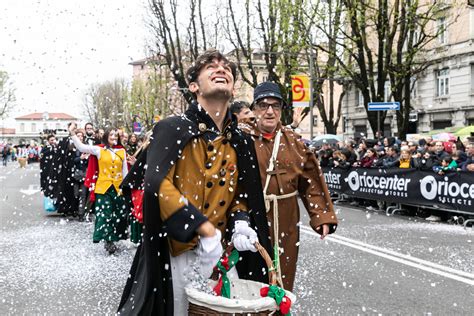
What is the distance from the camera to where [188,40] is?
37219 mm

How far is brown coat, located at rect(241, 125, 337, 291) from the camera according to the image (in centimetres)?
390

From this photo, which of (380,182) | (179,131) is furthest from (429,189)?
(179,131)

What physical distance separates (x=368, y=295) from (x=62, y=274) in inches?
139

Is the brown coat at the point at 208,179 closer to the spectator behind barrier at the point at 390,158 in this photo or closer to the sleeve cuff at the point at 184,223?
the sleeve cuff at the point at 184,223

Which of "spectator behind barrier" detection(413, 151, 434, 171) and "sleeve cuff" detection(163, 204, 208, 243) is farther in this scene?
"spectator behind barrier" detection(413, 151, 434, 171)

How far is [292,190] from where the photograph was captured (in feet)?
13.1

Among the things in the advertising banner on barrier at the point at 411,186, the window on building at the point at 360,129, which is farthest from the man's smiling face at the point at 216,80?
the window on building at the point at 360,129

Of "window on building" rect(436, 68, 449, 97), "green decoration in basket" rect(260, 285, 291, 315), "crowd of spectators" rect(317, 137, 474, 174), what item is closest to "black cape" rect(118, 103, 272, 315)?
"green decoration in basket" rect(260, 285, 291, 315)

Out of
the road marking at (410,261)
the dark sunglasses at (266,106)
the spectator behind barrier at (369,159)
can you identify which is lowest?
the road marking at (410,261)

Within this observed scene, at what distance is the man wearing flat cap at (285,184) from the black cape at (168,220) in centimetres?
78

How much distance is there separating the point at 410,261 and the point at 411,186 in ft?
18.5

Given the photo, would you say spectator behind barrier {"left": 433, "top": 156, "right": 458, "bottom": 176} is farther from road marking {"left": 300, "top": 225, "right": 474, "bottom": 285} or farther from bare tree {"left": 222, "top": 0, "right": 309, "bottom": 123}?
bare tree {"left": 222, "top": 0, "right": 309, "bottom": 123}

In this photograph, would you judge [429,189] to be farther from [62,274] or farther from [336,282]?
[62,274]

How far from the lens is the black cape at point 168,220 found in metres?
2.71
